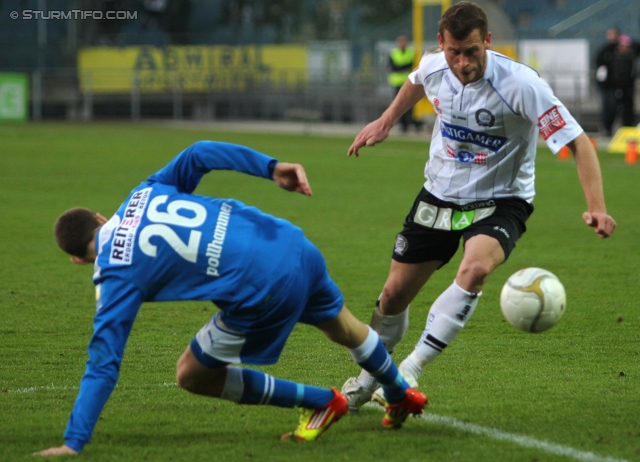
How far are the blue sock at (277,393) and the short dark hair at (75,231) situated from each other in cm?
86

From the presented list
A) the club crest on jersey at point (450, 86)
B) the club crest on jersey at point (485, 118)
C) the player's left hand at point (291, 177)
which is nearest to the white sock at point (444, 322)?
the club crest on jersey at point (485, 118)

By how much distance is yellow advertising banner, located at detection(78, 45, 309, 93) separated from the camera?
31375 mm

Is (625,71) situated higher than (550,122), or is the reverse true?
(625,71)

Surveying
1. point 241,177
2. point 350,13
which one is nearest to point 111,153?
point 241,177

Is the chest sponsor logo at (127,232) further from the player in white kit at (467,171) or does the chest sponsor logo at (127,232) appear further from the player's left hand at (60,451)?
the player in white kit at (467,171)

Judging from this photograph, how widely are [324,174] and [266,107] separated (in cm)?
1553

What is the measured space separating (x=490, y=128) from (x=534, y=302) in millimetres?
838

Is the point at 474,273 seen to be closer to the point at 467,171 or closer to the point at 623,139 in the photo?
the point at 467,171

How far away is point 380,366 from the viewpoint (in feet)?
13.6

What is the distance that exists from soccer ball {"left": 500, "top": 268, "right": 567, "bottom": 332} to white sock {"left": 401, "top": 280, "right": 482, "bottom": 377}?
17 centimetres

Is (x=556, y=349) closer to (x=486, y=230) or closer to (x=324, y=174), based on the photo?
(x=486, y=230)

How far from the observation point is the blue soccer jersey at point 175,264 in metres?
3.66

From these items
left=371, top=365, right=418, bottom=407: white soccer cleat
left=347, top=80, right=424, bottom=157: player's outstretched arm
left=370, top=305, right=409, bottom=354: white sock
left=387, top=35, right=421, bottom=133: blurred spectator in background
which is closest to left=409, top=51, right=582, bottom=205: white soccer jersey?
left=347, top=80, right=424, bottom=157: player's outstretched arm

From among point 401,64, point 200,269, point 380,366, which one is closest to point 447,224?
point 380,366
